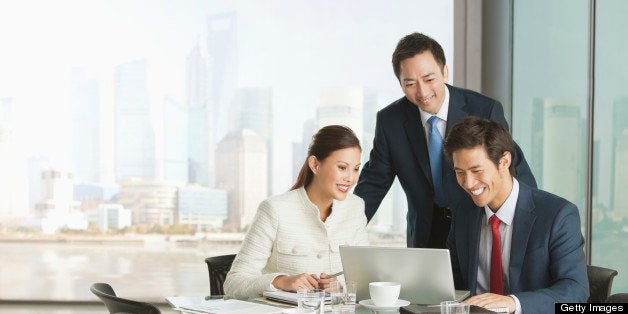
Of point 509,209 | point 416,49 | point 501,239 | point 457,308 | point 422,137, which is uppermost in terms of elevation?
point 416,49

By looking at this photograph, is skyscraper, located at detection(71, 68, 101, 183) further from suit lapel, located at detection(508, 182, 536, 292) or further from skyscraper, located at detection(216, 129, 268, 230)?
suit lapel, located at detection(508, 182, 536, 292)

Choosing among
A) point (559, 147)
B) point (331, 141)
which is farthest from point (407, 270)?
point (559, 147)

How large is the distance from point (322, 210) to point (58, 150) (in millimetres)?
3482

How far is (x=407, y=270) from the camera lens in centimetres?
247

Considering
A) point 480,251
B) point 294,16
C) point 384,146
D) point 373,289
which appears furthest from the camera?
point 294,16

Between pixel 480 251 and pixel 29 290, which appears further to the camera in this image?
pixel 29 290

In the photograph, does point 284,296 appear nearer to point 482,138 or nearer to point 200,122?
point 482,138

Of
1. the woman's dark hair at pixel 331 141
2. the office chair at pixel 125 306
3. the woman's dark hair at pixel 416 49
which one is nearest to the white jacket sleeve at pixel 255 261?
the woman's dark hair at pixel 331 141

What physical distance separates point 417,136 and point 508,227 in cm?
98

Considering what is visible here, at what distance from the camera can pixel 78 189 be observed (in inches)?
242

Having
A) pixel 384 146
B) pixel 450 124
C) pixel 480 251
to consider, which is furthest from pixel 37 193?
pixel 480 251

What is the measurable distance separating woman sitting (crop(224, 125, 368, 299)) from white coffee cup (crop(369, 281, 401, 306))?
0.67 m

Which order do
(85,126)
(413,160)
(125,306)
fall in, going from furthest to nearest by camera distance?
(85,126), (413,160), (125,306)

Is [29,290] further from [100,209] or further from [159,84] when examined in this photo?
[159,84]
